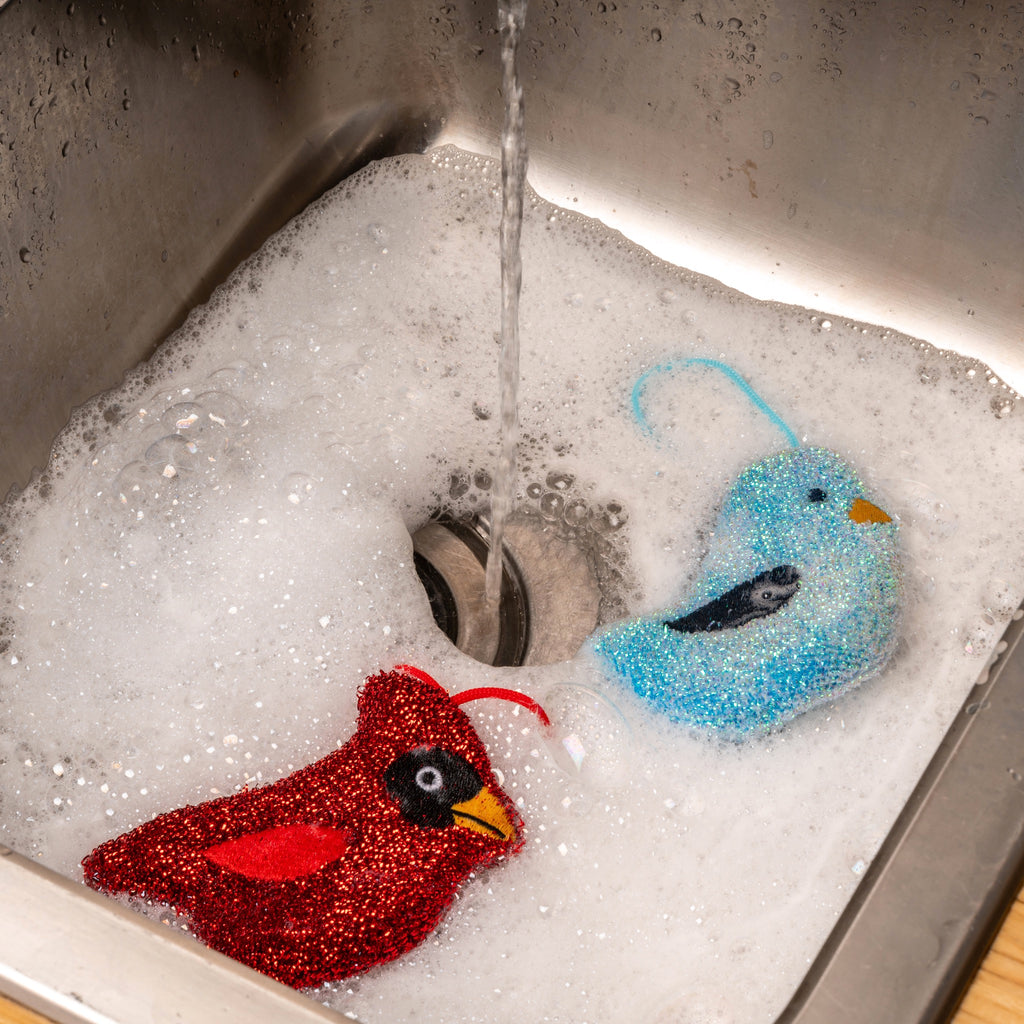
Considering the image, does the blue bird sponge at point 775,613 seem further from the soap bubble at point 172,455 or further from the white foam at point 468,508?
the soap bubble at point 172,455

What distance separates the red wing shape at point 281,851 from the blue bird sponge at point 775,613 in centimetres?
23

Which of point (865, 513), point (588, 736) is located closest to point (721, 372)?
point (865, 513)

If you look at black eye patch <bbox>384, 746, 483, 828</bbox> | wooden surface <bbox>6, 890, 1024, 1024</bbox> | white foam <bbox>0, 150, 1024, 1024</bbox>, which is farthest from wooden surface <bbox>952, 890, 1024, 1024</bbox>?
black eye patch <bbox>384, 746, 483, 828</bbox>

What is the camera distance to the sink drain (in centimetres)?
84

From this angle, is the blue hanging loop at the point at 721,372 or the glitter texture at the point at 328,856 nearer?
the glitter texture at the point at 328,856

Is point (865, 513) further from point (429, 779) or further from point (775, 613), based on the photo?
point (429, 779)

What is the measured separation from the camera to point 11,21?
2.30 feet

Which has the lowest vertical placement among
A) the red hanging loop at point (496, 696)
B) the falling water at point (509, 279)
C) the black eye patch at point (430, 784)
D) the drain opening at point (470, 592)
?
the black eye patch at point (430, 784)

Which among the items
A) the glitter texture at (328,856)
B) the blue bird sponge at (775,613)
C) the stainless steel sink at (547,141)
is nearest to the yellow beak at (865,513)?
the blue bird sponge at (775,613)

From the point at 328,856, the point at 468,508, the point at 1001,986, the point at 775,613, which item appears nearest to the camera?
the point at 1001,986

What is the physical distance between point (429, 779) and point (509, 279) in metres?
0.36

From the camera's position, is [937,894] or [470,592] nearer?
[937,894]

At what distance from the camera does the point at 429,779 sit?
68cm

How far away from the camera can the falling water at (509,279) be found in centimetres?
81
